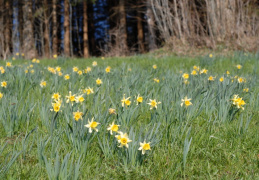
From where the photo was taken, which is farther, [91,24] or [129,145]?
[91,24]

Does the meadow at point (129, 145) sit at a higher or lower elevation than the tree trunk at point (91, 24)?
lower

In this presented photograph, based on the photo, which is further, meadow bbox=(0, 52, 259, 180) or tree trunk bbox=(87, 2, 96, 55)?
tree trunk bbox=(87, 2, 96, 55)

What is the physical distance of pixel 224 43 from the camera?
28.7ft

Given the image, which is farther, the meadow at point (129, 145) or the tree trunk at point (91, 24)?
the tree trunk at point (91, 24)

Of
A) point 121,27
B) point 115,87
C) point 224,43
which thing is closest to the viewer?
point 115,87

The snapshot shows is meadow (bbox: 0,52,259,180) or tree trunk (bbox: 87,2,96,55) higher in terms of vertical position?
tree trunk (bbox: 87,2,96,55)

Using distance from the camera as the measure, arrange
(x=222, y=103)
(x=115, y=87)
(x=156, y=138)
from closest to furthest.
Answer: (x=156, y=138), (x=222, y=103), (x=115, y=87)

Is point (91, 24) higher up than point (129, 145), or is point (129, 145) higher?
point (91, 24)

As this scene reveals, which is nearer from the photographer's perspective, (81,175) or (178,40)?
(81,175)

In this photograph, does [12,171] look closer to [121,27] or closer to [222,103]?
[222,103]

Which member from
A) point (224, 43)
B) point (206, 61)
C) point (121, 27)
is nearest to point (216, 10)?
point (224, 43)

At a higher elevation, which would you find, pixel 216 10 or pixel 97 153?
pixel 216 10

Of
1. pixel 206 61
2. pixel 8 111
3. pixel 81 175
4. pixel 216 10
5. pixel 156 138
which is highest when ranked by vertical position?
pixel 216 10

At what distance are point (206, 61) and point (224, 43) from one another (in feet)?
14.4
